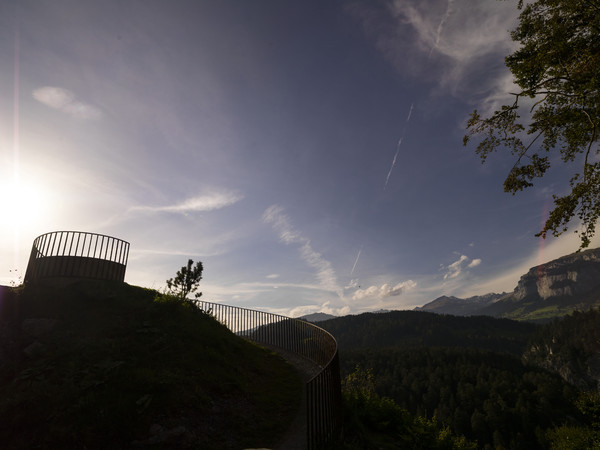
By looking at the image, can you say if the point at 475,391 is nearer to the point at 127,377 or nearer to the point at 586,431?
the point at 586,431

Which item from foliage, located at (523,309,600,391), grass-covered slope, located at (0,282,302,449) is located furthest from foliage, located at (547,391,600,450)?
foliage, located at (523,309,600,391)

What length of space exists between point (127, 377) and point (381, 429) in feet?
26.3

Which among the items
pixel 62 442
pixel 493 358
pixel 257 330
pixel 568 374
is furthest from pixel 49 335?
pixel 568 374

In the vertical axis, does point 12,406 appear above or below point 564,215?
below

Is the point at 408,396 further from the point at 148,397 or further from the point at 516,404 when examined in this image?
the point at 148,397

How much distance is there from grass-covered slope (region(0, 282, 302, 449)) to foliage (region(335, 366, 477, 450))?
1938mm

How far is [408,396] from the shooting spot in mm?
127188

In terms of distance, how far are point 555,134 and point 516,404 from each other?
13461cm

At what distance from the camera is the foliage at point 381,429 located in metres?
8.44

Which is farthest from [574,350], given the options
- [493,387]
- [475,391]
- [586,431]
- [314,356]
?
[314,356]

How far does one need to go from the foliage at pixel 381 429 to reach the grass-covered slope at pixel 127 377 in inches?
76.3

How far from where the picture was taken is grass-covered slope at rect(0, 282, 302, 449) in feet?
25.2

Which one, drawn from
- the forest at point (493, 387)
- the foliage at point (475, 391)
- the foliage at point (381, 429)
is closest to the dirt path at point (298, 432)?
the foliage at point (381, 429)

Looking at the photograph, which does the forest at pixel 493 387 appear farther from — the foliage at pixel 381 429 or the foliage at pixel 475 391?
the foliage at pixel 381 429
